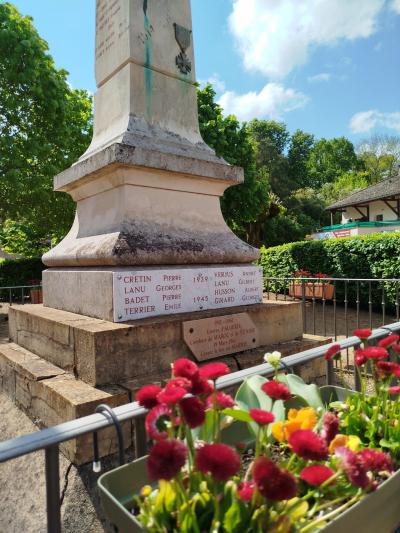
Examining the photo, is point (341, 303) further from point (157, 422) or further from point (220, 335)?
point (157, 422)

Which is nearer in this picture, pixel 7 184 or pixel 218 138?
pixel 7 184

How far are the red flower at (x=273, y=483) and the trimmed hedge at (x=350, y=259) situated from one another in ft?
32.0

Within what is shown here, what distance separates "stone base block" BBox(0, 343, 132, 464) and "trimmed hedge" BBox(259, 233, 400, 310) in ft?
26.1

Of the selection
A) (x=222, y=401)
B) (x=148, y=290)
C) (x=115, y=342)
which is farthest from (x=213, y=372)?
(x=148, y=290)

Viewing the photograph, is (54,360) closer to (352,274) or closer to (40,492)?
(40,492)

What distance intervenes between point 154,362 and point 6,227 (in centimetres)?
2342

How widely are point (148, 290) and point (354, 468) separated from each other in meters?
2.32

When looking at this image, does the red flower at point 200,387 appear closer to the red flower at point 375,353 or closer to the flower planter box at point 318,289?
the red flower at point 375,353

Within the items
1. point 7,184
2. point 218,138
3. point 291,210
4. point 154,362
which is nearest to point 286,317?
point 154,362

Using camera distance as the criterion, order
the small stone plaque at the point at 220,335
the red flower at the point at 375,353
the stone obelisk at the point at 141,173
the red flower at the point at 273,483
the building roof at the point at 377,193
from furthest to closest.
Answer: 1. the building roof at the point at 377,193
2. the stone obelisk at the point at 141,173
3. the small stone plaque at the point at 220,335
4. the red flower at the point at 375,353
5. the red flower at the point at 273,483

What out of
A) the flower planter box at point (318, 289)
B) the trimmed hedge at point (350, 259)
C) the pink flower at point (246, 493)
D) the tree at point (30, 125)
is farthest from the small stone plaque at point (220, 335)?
the tree at point (30, 125)

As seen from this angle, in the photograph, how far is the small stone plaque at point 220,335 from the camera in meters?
2.84

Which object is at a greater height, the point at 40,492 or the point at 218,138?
the point at 218,138

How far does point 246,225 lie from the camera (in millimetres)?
25141
